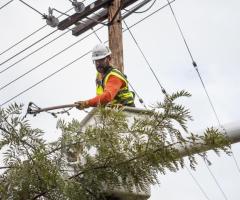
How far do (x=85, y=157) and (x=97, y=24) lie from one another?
6.90m

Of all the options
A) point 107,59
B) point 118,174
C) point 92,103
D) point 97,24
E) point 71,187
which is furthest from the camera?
point 97,24

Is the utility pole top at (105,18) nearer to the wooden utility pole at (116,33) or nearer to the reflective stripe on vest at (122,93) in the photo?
the wooden utility pole at (116,33)

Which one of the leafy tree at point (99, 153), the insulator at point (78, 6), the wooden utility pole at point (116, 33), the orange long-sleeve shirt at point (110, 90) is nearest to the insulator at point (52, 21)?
the insulator at point (78, 6)

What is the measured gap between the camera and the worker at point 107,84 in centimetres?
501

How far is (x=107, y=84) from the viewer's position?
17.6 feet

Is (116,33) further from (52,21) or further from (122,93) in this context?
(122,93)

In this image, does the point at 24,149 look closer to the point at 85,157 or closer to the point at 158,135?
the point at 85,157

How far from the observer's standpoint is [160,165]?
312 cm

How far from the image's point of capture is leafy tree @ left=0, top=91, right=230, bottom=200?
2.99 m

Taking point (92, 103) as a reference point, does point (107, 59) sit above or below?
above

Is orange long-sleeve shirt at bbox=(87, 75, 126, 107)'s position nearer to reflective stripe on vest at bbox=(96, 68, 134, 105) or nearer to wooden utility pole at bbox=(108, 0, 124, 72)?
reflective stripe on vest at bbox=(96, 68, 134, 105)

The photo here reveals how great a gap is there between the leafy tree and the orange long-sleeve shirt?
67.6 inches

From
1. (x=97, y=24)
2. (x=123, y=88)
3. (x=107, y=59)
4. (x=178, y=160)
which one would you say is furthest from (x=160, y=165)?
(x=97, y=24)

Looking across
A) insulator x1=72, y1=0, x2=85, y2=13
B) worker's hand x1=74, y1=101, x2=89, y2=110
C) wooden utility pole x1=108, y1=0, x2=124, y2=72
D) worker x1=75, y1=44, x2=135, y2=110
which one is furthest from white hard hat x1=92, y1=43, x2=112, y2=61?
insulator x1=72, y1=0, x2=85, y2=13
